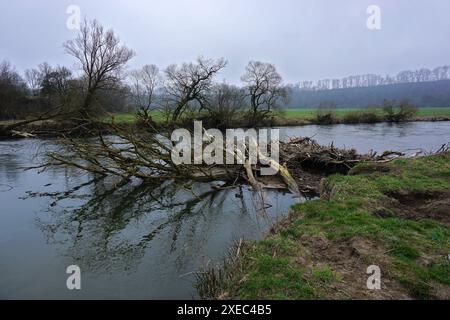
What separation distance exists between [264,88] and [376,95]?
9967cm

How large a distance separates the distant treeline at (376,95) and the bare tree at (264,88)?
58.3 m

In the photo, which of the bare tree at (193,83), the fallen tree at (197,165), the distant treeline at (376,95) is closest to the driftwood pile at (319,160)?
the fallen tree at (197,165)

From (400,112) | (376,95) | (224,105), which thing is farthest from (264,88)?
(376,95)

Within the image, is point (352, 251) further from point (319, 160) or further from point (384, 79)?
point (384, 79)

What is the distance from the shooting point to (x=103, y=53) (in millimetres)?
32906

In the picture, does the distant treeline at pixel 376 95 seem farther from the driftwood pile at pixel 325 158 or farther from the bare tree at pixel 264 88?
the driftwood pile at pixel 325 158

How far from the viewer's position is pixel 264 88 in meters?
42.4

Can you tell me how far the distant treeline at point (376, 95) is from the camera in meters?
102

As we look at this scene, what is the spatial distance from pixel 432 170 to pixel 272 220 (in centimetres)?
495

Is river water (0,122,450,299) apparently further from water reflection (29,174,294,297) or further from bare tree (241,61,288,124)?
bare tree (241,61,288,124)

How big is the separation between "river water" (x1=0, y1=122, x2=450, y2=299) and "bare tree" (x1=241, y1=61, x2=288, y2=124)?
101ft
